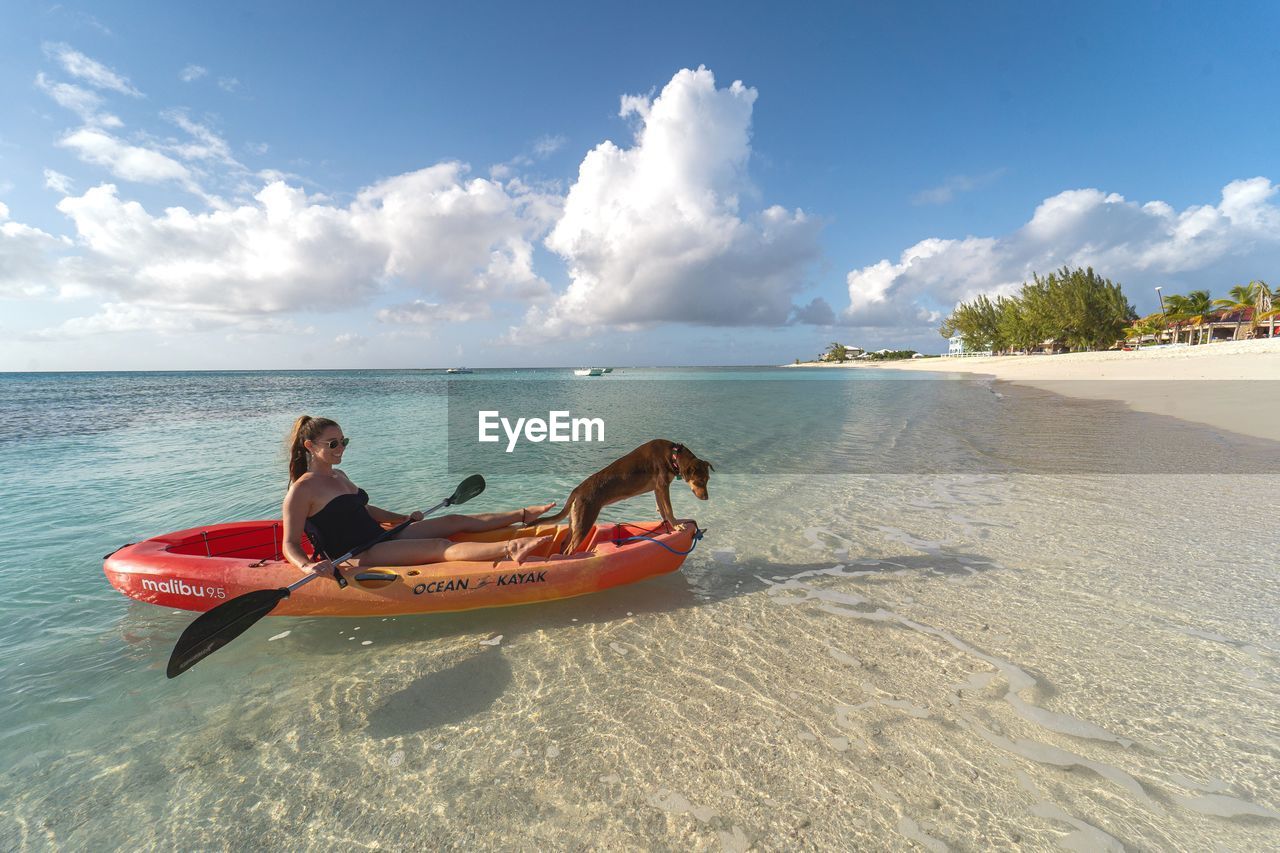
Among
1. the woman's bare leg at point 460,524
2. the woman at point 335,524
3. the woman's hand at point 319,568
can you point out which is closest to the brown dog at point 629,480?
the woman at point 335,524

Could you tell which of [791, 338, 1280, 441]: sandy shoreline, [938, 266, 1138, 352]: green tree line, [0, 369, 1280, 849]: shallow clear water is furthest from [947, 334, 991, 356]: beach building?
[0, 369, 1280, 849]: shallow clear water

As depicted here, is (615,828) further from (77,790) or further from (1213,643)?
(1213,643)

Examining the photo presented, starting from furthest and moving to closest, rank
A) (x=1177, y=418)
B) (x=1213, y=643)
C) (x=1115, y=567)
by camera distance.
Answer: (x=1177, y=418), (x=1115, y=567), (x=1213, y=643)

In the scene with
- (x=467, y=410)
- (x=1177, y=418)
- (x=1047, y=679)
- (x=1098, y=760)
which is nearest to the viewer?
(x=1098, y=760)

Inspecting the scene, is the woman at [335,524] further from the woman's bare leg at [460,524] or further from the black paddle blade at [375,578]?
the black paddle blade at [375,578]

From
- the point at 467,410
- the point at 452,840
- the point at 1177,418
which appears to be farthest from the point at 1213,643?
the point at 467,410

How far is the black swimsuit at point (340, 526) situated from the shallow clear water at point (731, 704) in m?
0.85

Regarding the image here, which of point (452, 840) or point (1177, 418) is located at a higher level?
point (1177, 418)

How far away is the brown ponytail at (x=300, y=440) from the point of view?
4.57 m

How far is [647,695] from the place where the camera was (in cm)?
383

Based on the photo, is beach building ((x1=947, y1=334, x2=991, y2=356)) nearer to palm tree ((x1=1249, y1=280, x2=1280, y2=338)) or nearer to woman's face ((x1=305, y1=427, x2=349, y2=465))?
palm tree ((x1=1249, y1=280, x2=1280, y2=338))

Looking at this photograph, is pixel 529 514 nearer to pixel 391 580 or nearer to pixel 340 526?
pixel 391 580

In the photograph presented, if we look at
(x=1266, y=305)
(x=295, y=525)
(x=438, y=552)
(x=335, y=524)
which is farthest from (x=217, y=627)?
(x=1266, y=305)

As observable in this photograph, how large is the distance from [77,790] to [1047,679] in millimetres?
6429
